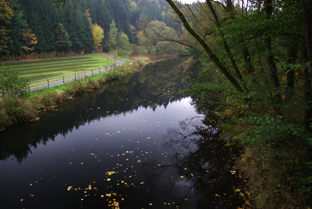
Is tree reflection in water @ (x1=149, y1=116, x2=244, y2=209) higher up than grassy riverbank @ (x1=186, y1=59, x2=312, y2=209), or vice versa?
grassy riverbank @ (x1=186, y1=59, x2=312, y2=209)

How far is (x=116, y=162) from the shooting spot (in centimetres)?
920

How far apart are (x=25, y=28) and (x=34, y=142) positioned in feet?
151

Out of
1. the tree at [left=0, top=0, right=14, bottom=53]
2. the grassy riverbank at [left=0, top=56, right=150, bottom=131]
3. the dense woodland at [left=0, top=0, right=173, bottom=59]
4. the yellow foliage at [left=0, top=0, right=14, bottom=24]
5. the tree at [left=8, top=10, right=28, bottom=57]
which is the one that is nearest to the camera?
the grassy riverbank at [left=0, top=56, right=150, bottom=131]

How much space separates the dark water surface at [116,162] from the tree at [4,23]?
3428cm

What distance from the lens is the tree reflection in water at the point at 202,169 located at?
6.79 metres

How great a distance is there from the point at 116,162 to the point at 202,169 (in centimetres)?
390

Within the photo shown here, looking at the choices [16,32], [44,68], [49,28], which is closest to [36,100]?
[44,68]

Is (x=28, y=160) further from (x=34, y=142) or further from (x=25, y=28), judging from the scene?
(x=25, y=28)

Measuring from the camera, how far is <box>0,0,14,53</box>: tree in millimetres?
38969

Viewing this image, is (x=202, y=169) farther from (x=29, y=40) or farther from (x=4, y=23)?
(x=29, y=40)

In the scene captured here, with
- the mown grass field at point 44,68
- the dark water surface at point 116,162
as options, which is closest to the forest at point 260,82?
the dark water surface at point 116,162

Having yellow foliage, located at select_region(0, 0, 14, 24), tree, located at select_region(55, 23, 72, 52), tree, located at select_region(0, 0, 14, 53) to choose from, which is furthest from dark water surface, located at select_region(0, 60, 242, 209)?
tree, located at select_region(55, 23, 72, 52)

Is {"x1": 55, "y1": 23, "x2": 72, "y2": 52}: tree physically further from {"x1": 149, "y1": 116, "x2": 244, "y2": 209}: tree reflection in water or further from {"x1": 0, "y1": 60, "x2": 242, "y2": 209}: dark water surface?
{"x1": 149, "y1": 116, "x2": 244, "y2": 209}: tree reflection in water

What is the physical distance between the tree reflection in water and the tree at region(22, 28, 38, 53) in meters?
47.3
